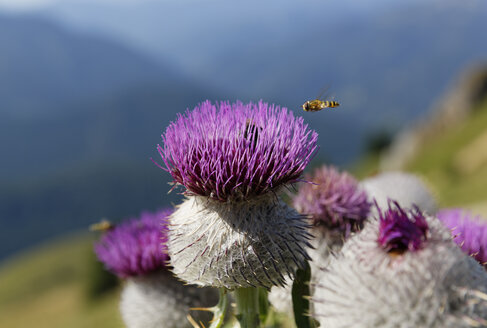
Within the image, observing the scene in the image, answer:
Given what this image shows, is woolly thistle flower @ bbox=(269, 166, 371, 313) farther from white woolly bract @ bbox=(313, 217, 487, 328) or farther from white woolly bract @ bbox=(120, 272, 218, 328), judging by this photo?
white woolly bract @ bbox=(313, 217, 487, 328)

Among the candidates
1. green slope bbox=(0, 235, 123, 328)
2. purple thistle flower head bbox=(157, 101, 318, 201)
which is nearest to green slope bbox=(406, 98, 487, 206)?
purple thistle flower head bbox=(157, 101, 318, 201)

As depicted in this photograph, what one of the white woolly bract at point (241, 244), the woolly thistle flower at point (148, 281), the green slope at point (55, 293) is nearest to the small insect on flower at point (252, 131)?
the white woolly bract at point (241, 244)

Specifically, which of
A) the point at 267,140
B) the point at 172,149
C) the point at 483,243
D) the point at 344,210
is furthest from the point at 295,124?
the point at 483,243

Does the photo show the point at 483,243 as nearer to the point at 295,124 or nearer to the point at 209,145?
the point at 295,124

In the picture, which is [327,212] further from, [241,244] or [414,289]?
[414,289]

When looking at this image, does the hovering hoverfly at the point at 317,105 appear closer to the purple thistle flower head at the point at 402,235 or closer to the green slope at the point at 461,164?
the purple thistle flower head at the point at 402,235
